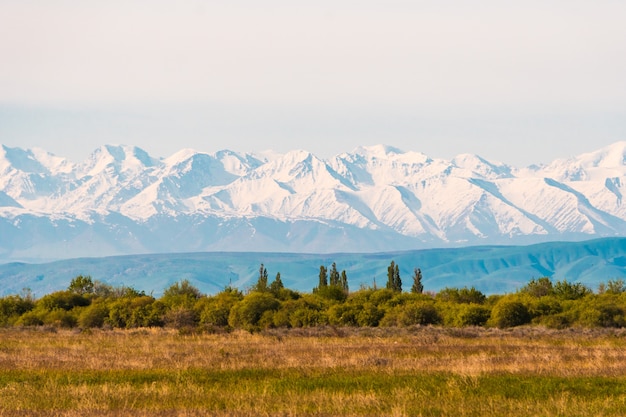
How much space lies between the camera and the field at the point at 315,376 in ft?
125

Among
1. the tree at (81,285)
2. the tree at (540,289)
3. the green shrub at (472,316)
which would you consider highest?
the tree at (81,285)

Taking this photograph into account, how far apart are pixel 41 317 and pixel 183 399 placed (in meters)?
64.6

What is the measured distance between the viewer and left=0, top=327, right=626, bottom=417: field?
1500 inches

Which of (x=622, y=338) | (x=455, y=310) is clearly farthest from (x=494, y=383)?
(x=455, y=310)

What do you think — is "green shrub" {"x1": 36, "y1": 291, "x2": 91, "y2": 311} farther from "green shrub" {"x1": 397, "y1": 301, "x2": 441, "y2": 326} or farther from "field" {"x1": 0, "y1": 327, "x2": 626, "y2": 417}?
"green shrub" {"x1": 397, "y1": 301, "x2": 441, "y2": 326}

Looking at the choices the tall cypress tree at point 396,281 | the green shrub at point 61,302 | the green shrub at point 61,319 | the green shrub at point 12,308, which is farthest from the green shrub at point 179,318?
the tall cypress tree at point 396,281

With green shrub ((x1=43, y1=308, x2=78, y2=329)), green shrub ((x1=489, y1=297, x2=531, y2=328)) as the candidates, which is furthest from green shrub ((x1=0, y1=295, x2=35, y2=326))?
green shrub ((x1=489, y1=297, x2=531, y2=328))

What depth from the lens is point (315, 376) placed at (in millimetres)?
47969

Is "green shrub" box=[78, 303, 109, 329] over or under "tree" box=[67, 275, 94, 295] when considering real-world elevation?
under

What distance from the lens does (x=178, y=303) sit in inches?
4176

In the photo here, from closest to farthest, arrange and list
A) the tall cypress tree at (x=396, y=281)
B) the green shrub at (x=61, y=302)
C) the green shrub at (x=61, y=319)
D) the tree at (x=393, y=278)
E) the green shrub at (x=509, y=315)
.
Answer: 1. the green shrub at (x=509, y=315)
2. the green shrub at (x=61, y=319)
3. the green shrub at (x=61, y=302)
4. the tree at (x=393, y=278)
5. the tall cypress tree at (x=396, y=281)

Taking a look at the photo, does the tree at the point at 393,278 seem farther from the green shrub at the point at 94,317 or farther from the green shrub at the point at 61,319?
the green shrub at the point at 61,319

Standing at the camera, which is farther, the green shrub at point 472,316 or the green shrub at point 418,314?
the green shrub at point 472,316

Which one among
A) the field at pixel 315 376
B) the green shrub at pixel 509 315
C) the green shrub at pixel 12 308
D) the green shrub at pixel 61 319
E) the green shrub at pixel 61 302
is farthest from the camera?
the green shrub at pixel 61 302
